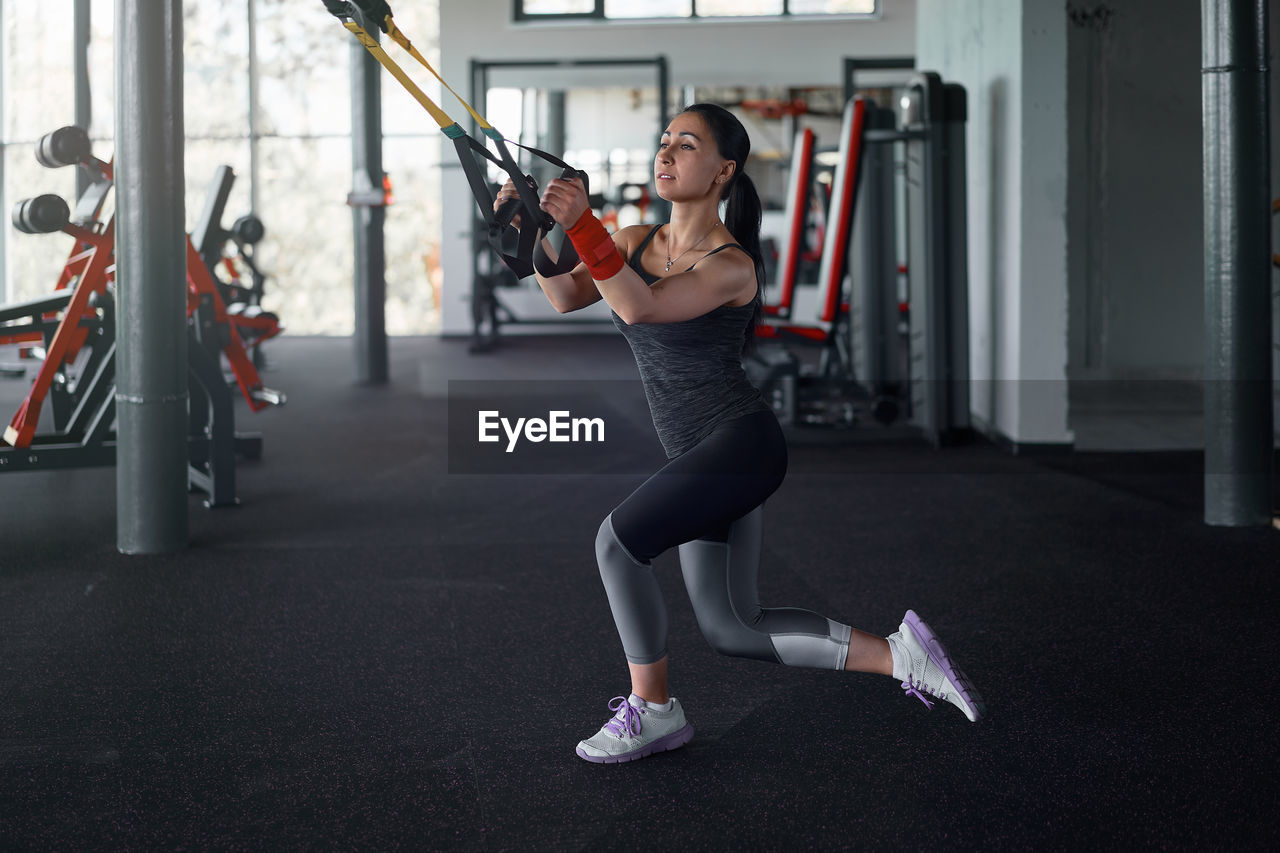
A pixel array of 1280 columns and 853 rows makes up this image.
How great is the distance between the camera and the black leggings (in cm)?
206

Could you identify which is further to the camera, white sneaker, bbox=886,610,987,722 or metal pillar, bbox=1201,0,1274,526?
metal pillar, bbox=1201,0,1274,526

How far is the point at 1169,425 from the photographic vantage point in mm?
6531

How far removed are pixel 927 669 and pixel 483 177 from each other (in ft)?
3.80

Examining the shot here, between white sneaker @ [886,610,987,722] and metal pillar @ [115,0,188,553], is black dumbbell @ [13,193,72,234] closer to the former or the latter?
metal pillar @ [115,0,188,553]

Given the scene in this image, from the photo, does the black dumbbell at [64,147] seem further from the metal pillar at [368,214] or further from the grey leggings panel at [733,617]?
the metal pillar at [368,214]

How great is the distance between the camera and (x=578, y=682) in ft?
8.93

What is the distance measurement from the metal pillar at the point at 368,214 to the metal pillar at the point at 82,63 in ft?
11.3

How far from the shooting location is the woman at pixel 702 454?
2.05 m

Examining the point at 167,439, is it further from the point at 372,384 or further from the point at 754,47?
the point at 754,47

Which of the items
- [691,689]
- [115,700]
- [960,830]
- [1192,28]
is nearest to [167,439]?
[115,700]

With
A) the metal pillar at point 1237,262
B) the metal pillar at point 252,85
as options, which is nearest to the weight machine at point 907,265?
the metal pillar at point 1237,262

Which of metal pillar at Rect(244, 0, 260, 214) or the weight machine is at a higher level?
metal pillar at Rect(244, 0, 260, 214)

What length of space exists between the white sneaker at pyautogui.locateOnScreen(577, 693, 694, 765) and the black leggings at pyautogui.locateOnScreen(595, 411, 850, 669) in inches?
4.4

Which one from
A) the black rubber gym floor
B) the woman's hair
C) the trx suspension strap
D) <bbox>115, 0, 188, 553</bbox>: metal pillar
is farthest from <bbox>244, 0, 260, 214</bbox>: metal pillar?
the woman's hair
